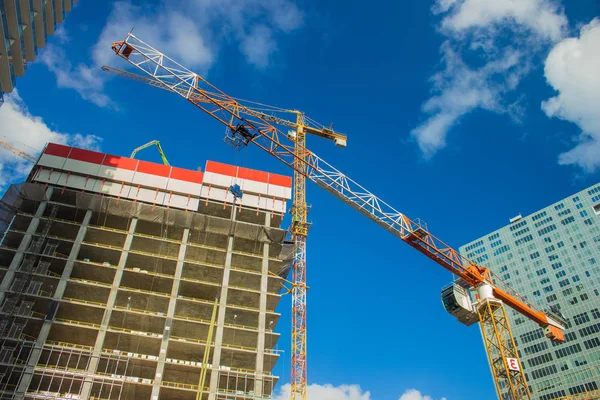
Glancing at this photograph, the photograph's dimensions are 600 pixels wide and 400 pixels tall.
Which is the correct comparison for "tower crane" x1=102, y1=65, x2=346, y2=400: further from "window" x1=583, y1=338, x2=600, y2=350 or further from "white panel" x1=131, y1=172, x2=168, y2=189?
"window" x1=583, y1=338, x2=600, y2=350

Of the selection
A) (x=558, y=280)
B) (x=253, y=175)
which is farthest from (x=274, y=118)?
(x=558, y=280)

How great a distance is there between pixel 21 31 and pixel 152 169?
103 feet

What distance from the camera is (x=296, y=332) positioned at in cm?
6731

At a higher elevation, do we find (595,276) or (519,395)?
(595,276)

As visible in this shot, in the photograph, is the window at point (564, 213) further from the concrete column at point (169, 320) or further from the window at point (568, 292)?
the concrete column at point (169, 320)

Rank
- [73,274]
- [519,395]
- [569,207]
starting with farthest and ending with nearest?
[569,207]
[73,274]
[519,395]

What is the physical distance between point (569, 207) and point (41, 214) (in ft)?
364

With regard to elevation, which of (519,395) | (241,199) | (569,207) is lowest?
(519,395)

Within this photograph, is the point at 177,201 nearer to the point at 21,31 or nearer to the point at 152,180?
the point at 152,180

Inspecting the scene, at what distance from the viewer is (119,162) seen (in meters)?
72.2

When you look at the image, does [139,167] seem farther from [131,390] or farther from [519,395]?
[519,395]

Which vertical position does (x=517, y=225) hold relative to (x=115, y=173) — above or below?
above

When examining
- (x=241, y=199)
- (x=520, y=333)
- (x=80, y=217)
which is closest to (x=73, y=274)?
(x=80, y=217)

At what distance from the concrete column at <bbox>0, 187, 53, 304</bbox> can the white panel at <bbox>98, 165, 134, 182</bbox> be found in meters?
6.94
